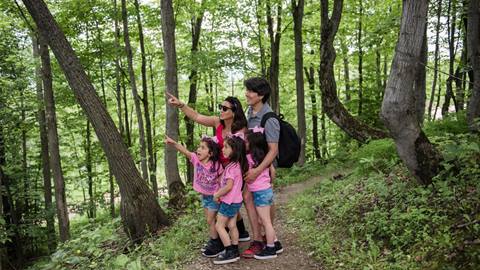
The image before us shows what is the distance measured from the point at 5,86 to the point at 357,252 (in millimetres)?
14089

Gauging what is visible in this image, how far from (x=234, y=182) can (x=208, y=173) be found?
0.45m

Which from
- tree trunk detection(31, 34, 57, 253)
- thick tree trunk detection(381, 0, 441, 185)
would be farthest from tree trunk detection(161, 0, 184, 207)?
tree trunk detection(31, 34, 57, 253)

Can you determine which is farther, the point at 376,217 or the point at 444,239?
the point at 376,217

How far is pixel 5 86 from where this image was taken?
1416 cm

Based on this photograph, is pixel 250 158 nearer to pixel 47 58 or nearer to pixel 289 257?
pixel 289 257

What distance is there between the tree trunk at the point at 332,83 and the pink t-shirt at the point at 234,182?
6.05m

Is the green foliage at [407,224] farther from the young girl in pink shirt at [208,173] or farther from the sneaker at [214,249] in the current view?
the young girl in pink shirt at [208,173]

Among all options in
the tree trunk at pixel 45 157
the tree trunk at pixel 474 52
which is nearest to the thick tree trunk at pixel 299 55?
the tree trunk at pixel 474 52

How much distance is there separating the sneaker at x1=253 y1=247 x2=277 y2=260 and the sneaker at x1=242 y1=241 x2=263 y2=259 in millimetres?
65

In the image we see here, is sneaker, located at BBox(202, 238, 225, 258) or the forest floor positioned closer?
the forest floor

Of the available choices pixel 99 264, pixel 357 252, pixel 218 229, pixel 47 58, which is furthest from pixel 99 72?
pixel 357 252

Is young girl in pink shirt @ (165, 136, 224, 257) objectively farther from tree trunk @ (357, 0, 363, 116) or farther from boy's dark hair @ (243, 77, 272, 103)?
tree trunk @ (357, 0, 363, 116)

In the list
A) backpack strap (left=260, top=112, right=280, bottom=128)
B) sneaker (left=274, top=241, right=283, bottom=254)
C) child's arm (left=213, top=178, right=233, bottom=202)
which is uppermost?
backpack strap (left=260, top=112, right=280, bottom=128)

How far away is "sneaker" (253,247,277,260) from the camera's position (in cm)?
511
